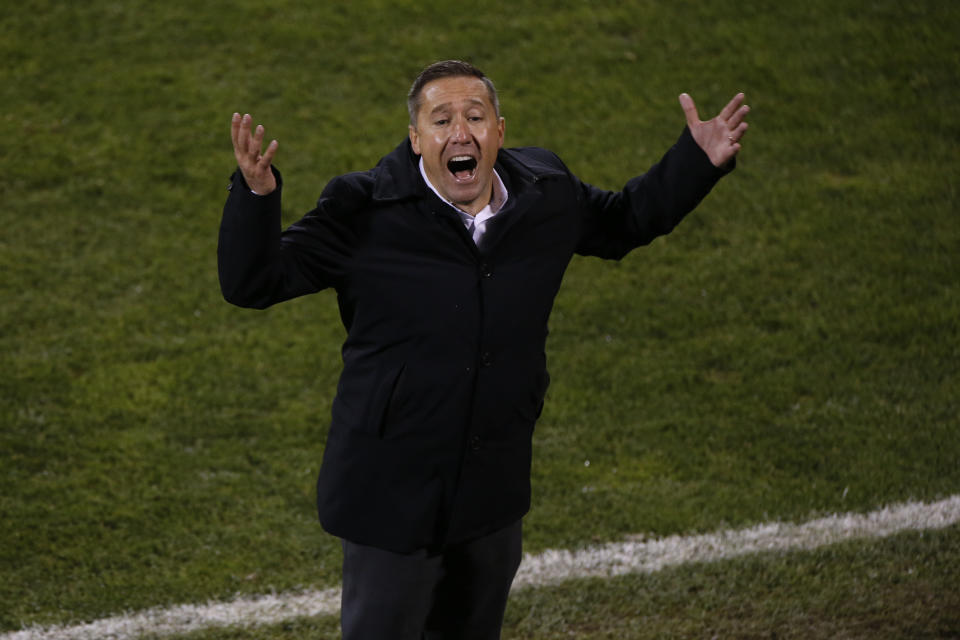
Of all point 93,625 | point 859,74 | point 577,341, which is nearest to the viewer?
point 93,625

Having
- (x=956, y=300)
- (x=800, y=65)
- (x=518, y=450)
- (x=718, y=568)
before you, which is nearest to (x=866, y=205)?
(x=956, y=300)

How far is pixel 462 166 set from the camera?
2.99 m

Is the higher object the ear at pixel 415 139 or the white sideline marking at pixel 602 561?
the ear at pixel 415 139

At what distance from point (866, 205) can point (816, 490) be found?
2806mm

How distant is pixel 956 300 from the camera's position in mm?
6855

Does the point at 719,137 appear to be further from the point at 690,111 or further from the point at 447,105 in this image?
the point at 447,105

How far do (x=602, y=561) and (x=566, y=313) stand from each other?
7.21 feet

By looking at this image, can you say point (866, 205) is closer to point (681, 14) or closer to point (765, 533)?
point (681, 14)

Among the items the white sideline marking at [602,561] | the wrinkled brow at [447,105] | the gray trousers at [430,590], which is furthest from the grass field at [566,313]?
the wrinkled brow at [447,105]

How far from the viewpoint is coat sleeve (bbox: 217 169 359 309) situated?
8.99 feet

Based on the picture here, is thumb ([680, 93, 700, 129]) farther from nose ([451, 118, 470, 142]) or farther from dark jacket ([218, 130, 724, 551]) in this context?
nose ([451, 118, 470, 142])

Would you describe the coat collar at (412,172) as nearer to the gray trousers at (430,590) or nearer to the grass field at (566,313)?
the gray trousers at (430,590)

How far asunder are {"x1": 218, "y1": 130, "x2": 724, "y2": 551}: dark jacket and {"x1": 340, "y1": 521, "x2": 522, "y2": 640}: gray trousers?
61mm

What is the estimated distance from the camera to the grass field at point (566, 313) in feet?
16.0
